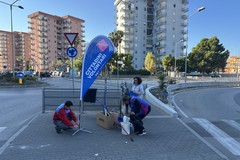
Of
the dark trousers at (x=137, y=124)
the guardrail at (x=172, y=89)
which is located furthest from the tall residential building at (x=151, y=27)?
the dark trousers at (x=137, y=124)

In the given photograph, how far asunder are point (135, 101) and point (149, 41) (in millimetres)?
81934

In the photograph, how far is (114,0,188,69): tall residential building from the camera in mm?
76500

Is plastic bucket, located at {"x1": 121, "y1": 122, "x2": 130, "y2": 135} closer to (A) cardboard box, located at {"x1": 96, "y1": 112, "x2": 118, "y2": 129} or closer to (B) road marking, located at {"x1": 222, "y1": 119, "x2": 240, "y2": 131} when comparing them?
(A) cardboard box, located at {"x1": 96, "y1": 112, "x2": 118, "y2": 129}

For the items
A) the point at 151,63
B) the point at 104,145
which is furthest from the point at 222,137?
the point at 151,63

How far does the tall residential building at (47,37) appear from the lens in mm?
100188

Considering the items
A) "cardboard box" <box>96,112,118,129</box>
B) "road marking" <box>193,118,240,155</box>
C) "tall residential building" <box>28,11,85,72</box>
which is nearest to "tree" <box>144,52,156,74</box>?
"tall residential building" <box>28,11,85,72</box>

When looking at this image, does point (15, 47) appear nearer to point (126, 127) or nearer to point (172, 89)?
point (172, 89)

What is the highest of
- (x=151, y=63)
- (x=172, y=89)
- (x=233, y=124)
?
(x=151, y=63)

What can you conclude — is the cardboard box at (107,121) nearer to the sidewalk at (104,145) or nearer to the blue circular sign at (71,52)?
the sidewalk at (104,145)

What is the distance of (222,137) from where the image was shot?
5766mm

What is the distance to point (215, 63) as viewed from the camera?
6009cm

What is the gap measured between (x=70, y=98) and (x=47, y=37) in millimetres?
103442

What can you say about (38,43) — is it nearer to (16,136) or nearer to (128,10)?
(128,10)

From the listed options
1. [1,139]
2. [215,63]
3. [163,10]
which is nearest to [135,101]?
[1,139]
